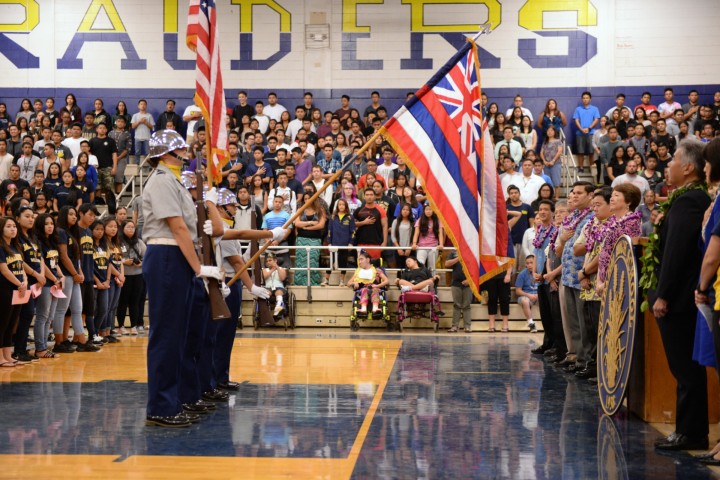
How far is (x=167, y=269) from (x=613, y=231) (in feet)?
12.3

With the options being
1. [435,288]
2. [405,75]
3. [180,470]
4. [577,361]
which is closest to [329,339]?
[435,288]

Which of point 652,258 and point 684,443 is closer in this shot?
point 684,443

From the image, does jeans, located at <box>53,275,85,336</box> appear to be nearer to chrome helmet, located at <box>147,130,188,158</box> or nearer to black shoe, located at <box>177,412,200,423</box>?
black shoe, located at <box>177,412,200,423</box>

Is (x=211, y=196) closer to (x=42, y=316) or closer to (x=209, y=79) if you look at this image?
(x=209, y=79)

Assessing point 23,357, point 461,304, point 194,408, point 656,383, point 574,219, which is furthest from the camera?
point 461,304

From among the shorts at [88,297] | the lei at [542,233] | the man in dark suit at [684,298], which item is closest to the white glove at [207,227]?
the man in dark suit at [684,298]

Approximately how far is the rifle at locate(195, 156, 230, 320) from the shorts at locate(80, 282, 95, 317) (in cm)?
521

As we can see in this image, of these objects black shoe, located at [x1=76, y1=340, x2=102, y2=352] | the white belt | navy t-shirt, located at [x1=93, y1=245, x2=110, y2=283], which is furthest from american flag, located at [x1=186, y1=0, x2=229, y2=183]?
navy t-shirt, located at [x1=93, y1=245, x2=110, y2=283]

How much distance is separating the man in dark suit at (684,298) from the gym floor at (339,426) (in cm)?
27

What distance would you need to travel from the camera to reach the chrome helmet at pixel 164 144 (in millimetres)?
6730

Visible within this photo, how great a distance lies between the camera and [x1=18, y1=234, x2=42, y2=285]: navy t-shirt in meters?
10.3

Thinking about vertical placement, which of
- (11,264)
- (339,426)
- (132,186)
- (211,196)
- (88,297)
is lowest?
(339,426)

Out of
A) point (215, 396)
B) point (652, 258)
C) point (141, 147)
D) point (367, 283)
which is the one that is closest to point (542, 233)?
point (367, 283)

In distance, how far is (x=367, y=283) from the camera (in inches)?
576
